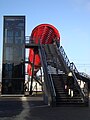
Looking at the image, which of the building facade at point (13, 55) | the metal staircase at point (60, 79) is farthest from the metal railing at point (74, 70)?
the building facade at point (13, 55)

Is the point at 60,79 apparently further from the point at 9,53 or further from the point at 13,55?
the point at 9,53

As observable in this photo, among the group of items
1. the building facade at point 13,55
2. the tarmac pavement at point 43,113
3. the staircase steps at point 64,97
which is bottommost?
the tarmac pavement at point 43,113

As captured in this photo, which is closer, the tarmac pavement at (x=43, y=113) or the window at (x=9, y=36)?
the tarmac pavement at (x=43, y=113)

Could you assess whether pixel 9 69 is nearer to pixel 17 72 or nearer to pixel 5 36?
pixel 17 72

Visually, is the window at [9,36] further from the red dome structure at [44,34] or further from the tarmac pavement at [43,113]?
the tarmac pavement at [43,113]

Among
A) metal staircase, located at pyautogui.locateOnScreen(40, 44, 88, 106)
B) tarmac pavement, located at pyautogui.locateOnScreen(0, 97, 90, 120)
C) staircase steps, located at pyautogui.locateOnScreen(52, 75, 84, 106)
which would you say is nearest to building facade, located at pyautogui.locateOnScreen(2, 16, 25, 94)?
metal staircase, located at pyautogui.locateOnScreen(40, 44, 88, 106)

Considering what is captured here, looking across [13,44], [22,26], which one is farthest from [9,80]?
[22,26]

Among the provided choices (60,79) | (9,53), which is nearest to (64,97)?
(60,79)

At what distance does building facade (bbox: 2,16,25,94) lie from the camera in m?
38.1

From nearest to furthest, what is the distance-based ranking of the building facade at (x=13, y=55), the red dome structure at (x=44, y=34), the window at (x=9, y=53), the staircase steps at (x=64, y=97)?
the staircase steps at (x=64, y=97) < the building facade at (x=13, y=55) < the window at (x=9, y=53) < the red dome structure at (x=44, y=34)

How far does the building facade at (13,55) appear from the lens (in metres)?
38.1

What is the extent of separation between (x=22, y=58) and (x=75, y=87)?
1683cm

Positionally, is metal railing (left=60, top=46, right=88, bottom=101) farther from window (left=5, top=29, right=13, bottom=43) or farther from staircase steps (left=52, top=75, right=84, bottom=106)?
window (left=5, top=29, right=13, bottom=43)

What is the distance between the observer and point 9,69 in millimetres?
38844
